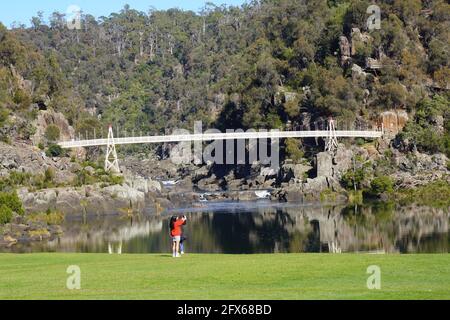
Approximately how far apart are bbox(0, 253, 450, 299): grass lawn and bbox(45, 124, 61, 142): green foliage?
7188 centimetres

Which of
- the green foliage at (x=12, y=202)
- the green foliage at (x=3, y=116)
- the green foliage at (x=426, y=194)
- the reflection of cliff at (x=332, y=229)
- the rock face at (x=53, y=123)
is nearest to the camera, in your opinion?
the reflection of cliff at (x=332, y=229)

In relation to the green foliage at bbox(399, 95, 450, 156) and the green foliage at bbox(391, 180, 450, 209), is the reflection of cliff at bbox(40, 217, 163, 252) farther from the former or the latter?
the green foliage at bbox(399, 95, 450, 156)

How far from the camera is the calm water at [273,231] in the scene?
42.5 m

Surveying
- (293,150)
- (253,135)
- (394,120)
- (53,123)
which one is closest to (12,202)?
(253,135)

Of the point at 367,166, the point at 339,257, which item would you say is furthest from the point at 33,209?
the point at 339,257

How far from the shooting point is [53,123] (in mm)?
102438

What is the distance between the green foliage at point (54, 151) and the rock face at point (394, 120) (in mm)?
30942

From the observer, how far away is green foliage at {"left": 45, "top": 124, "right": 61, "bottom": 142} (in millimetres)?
95375

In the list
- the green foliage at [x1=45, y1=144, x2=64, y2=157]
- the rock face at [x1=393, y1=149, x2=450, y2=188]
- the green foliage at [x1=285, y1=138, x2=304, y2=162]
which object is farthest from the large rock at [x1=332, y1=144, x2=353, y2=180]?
the green foliage at [x1=45, y1=144, x2=64, y2=157]

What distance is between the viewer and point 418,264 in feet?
67.9

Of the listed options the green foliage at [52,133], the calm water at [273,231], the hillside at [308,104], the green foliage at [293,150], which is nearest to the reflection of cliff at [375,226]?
the calm water at [273,231]

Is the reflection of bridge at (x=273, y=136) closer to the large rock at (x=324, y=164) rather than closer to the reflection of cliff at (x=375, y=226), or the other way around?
the large rock at (x=324, y=164)

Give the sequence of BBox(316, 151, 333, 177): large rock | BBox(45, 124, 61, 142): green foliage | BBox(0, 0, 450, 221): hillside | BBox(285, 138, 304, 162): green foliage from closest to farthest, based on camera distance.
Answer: BBox(0, 0, 450, 221): hillside
BBox(316, 151, 333, 177): large rock
BBox(45, 124, 61, 142): green foliage
BBox(285, 138, 304, 162): green foliage

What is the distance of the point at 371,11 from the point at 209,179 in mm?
25141
